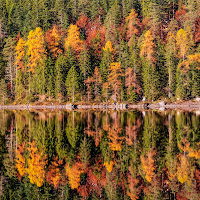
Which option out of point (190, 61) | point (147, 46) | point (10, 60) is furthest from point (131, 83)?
point (10, 60)

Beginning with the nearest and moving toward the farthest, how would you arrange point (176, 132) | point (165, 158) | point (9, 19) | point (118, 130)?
point (165, 158) < point (176, 132) < point (118, 130) < point (9, 19)

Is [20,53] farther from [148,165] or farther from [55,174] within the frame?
[148,165]

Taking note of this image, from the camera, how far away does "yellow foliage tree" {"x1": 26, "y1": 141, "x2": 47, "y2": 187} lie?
19.4m

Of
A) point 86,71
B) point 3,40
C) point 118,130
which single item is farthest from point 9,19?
point 118,130

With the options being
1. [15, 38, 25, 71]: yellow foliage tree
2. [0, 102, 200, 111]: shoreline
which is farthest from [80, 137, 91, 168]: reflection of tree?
[15, 38, 25, 71]: yellow foliage tree

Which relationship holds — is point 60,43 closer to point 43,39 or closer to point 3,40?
point 43,39

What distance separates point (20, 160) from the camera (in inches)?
930

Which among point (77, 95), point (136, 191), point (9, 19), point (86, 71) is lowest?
point (136, 191)

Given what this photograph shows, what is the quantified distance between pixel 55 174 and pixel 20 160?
4.53 meters

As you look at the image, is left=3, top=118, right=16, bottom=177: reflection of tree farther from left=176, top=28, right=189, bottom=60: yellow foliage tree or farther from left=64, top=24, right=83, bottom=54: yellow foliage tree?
left=64, top=24, right=83, bottom=54: yellow foliage tree

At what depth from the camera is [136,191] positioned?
17047 mm

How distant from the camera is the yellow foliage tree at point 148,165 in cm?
1930

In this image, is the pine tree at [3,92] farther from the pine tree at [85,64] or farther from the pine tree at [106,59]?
the pine tree at [106,59]

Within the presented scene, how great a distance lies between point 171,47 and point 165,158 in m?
66.3
